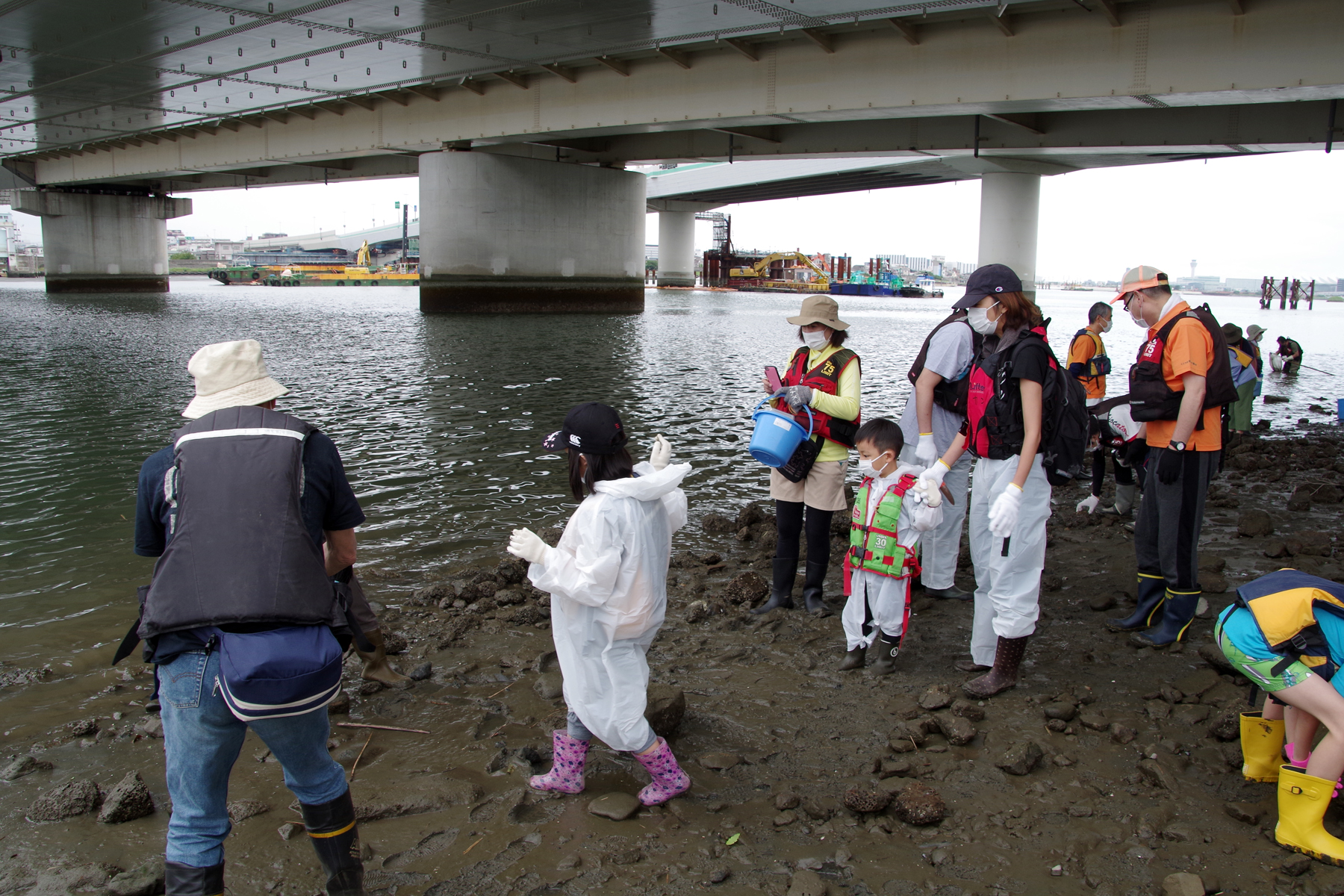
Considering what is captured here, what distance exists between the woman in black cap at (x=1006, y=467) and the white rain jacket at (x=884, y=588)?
206 millimetres

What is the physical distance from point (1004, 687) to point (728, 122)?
24808mm

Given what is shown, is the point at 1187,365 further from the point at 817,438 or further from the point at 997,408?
the point at 817,438

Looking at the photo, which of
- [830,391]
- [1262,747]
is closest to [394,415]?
[830,391]

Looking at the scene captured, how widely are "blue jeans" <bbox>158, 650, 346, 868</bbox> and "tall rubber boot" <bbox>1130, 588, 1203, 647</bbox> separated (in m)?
4.52

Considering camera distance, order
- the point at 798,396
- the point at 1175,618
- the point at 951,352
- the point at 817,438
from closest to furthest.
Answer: the point at 951,352
the point at 1175,618
the point at 798,396
the point at 817,438

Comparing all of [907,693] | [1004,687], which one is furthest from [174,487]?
[1004,687]

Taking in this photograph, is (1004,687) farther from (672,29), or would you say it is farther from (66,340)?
(66,340)

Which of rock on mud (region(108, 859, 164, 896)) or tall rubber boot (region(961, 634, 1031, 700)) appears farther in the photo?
tall rubber boot (region(961, 634, 1031, 700))

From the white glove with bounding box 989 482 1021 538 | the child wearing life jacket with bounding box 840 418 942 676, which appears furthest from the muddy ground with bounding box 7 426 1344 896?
the white glove with bounding box 989 482 1021 538

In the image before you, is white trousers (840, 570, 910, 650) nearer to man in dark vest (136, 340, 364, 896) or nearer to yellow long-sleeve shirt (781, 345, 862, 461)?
→ yellow long-sleeve shirt (781, 345, 862, 461)

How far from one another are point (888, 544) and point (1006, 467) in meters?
0.71

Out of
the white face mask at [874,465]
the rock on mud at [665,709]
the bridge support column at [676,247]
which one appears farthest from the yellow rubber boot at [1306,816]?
the bridge support column at [676,247]

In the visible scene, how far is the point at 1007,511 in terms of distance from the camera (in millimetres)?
4148

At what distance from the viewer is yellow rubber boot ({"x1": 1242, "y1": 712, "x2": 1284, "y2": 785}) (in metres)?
3.57
